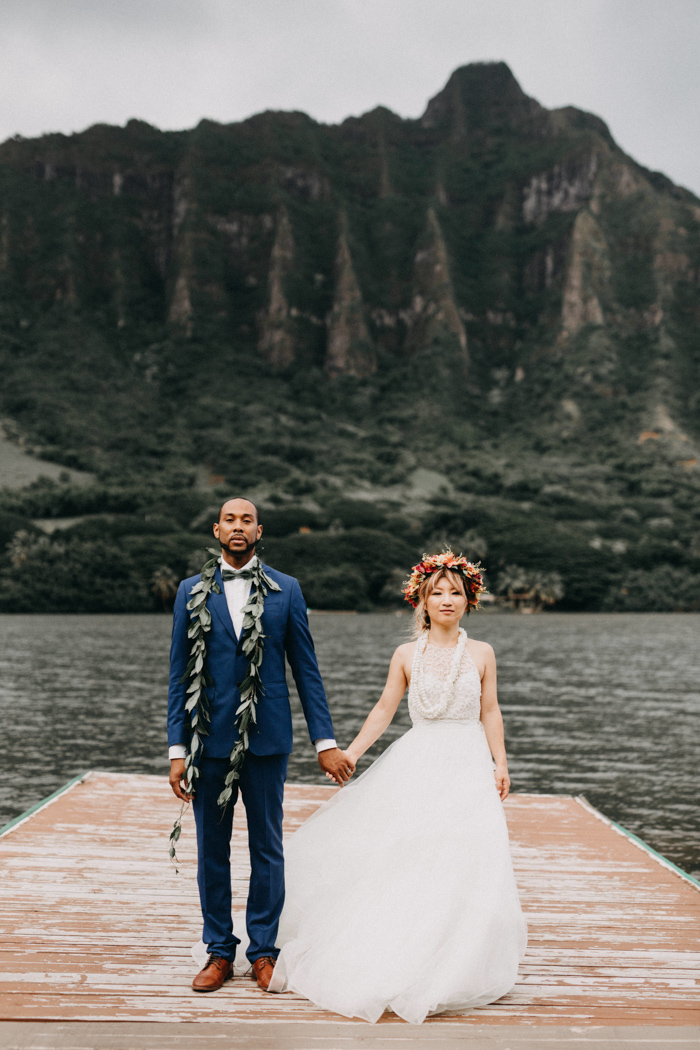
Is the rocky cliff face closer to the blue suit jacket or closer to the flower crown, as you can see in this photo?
the flower crown

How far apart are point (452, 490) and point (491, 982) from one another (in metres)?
136

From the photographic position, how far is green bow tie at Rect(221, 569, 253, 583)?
4.45 metres

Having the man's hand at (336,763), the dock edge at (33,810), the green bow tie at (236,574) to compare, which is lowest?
the dock edge at (33,810)

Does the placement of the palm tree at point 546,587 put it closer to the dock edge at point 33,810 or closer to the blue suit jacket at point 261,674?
the dock edge at point 33,810

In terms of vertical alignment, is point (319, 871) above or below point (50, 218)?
below

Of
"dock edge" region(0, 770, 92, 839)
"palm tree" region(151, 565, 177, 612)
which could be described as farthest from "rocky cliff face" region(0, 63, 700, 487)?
"dock edge" region(0, 770, 92, 839)

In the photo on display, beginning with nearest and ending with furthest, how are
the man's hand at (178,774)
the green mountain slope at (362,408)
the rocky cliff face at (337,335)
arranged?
the man's hand at (178,774), the green mountain slope at (362,408), the rocky cliff face at (337,335)

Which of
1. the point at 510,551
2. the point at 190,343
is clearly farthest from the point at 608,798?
the point at 190,343

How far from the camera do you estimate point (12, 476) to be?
13150 centimetres

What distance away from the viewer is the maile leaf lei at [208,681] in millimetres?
4234

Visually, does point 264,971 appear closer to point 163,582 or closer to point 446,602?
point 446,602

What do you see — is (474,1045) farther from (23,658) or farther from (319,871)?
(23,658)

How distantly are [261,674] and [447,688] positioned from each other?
1.03 m

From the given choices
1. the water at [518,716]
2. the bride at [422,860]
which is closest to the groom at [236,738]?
the bride at [422,860]
